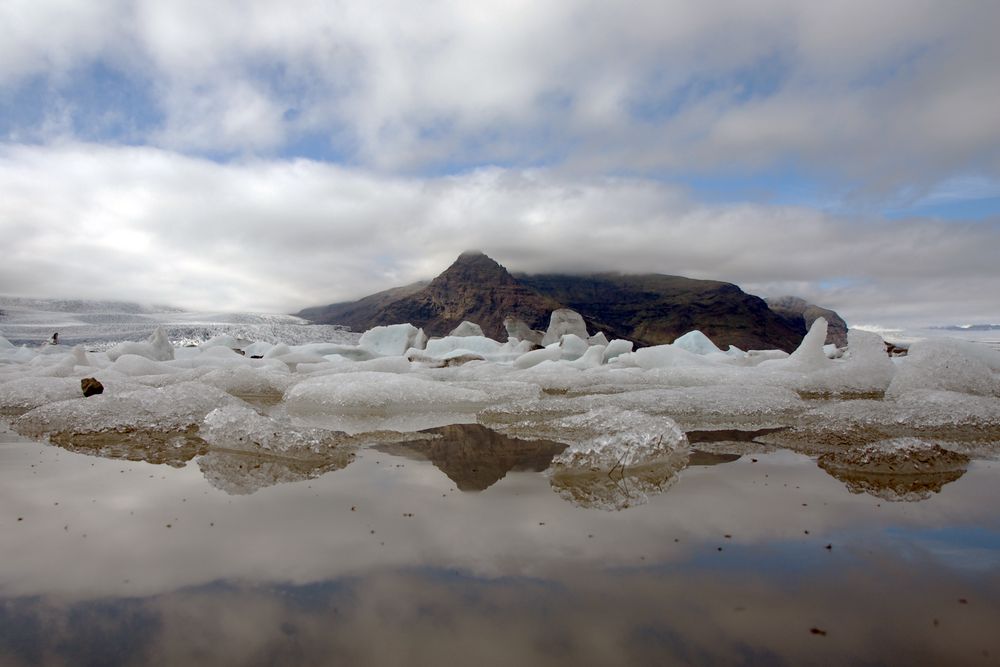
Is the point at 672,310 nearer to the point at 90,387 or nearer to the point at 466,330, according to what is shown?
the point at 466,330

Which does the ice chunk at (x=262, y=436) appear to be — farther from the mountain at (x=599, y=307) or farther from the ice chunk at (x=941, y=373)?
the mountain at (x=599, y=307)


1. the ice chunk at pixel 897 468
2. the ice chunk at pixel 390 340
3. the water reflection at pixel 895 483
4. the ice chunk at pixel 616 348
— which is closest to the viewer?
the water reflection at pixel 895 483

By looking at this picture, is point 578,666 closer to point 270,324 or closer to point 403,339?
point 403,339

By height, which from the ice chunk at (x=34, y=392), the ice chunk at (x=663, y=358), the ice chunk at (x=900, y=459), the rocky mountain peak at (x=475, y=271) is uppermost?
the rocky mountain peak at (x=475, y=271)

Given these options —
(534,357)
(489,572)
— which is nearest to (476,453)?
(489,572)

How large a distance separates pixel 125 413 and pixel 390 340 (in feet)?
46.1

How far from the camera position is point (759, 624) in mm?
1487

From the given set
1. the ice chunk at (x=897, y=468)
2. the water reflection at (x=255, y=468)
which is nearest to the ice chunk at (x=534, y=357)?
the water reflection at (x=255, y=468)

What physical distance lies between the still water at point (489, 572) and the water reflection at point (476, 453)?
0.17 m

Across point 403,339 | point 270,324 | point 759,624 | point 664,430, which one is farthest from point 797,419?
point 270,324

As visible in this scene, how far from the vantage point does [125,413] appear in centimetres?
466

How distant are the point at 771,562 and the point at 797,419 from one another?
12.1 feet

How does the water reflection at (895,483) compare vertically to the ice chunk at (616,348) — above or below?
below

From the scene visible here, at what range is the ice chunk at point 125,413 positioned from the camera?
443 cm
